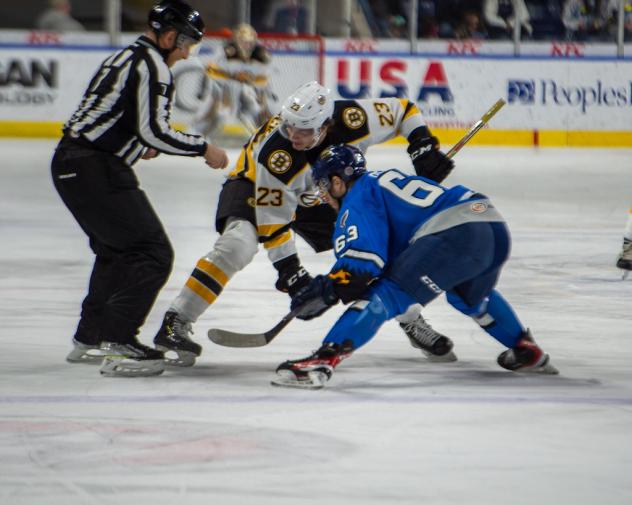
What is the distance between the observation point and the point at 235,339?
15.8 feet

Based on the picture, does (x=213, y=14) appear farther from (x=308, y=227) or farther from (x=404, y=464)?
(x=404, y=464)

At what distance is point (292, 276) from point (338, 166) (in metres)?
0.80

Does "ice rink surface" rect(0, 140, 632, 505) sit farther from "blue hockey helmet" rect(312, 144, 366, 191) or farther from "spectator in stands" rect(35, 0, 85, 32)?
"spectator in stands" rect(35, 0, 85, 32)

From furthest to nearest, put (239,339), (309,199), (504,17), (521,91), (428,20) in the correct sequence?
(428,20) < (504,17) < (521,91) < (309,199) < (239,339)

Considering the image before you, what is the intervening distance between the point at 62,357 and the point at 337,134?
1269 millimetres

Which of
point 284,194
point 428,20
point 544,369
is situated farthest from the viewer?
point 428,20

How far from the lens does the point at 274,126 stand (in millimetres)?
5000

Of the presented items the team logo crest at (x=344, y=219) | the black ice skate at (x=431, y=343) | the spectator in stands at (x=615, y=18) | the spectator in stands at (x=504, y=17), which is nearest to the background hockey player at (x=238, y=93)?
the spectator in stands at (x=504, y=17)

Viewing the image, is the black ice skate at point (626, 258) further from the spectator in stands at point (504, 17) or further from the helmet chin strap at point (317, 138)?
the spectator in stands at point (504, 17)

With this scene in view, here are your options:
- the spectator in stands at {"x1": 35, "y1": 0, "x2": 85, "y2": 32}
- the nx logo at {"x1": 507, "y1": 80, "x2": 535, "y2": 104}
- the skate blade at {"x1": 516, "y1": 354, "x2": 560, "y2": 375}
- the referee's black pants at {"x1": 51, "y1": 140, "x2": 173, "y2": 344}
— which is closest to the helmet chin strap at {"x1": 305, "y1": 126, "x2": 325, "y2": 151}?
the referee's black pants at {"x1": 51, "y1": 140, "x2": 173, "y2": 344}

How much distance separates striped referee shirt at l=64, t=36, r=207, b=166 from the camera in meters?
4.47

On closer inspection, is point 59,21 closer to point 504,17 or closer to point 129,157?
point 504,17

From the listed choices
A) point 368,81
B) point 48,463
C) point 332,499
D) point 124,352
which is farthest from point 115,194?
point 368,81

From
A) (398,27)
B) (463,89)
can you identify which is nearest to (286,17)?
(398,27)
